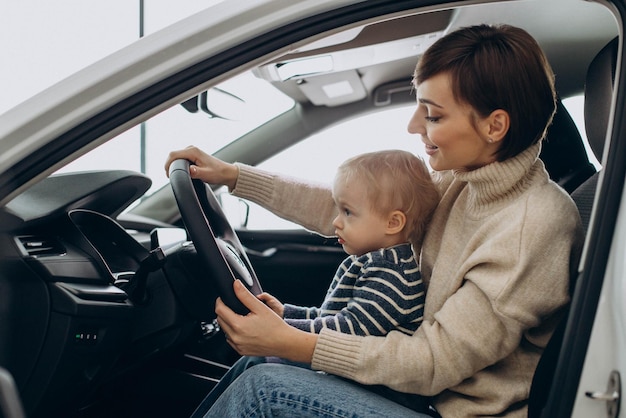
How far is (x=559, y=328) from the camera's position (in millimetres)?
929

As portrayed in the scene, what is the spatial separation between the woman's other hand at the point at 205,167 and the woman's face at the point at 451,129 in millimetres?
477

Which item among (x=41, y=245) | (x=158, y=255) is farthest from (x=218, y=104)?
(x=41, y=245)

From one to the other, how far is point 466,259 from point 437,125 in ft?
0.74

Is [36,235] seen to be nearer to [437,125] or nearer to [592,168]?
[437,125]

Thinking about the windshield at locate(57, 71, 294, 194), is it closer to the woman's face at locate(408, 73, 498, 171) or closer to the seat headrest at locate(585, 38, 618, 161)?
the woman's face at locate(408, 73, 498, 171)

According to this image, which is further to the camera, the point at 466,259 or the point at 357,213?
the point at 357,213

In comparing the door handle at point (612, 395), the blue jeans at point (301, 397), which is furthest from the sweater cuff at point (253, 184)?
the door handle at point (612, 395)

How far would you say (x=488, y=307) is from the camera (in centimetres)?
96

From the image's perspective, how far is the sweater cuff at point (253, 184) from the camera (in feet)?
4.69

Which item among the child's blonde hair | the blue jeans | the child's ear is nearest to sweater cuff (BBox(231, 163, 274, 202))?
the child's blonde hair

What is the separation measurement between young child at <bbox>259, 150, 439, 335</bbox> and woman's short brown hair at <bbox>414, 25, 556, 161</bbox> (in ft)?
0.61

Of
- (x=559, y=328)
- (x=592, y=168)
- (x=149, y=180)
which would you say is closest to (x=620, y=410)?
(x=559, y=328)

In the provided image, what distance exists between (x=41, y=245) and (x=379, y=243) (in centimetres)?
65

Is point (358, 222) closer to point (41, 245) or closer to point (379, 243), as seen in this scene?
point (379, 243)
